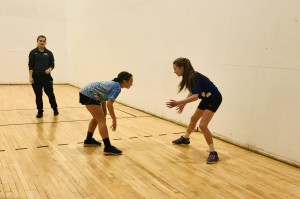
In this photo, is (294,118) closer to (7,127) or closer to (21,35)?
(7,127)

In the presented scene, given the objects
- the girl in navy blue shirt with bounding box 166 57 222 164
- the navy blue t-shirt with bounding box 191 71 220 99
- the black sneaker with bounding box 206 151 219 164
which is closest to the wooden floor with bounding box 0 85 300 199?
the black sneaker with bounding box 206 151 219 164

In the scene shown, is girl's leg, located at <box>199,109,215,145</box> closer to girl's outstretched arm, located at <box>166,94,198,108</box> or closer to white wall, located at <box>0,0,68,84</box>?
girl's outstretched arm, located at <box>166,94,198,108</box>

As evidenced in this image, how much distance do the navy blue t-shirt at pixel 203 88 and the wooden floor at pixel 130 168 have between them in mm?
770

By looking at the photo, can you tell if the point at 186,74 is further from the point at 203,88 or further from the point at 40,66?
the point at 40,66

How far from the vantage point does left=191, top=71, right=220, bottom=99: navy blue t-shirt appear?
3.68 metres

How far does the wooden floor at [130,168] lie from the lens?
290 centimetres

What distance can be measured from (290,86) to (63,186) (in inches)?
105

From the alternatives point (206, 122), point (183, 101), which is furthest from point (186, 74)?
point (206, 122)

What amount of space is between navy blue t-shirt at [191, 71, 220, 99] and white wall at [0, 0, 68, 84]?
8301 millimetres

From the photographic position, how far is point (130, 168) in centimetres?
347

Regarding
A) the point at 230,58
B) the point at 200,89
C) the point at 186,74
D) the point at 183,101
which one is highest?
the point at 230,58

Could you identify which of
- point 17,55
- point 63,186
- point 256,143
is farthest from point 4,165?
point 17,55

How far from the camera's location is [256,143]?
4.27 metres

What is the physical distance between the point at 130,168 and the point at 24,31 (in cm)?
850
